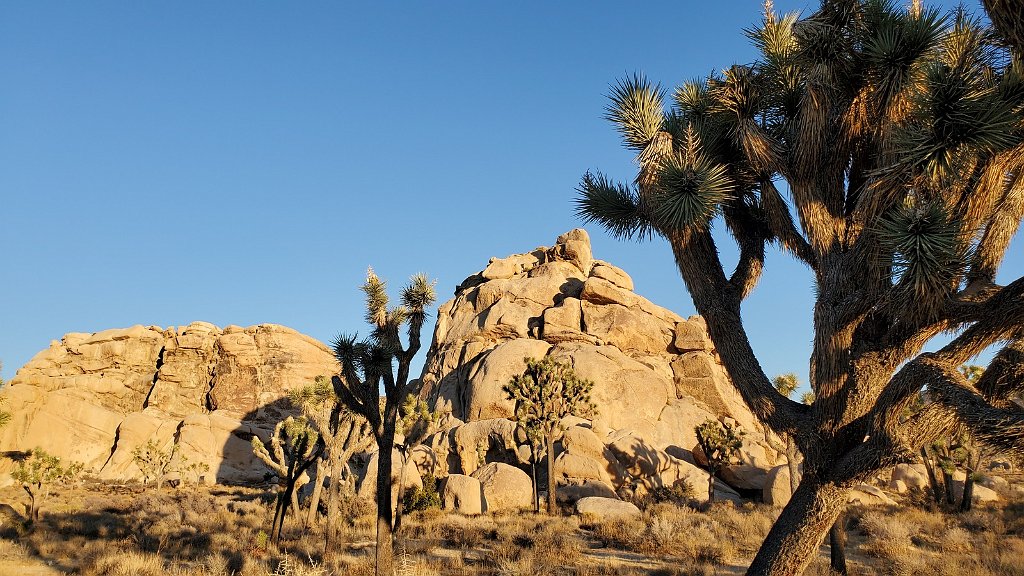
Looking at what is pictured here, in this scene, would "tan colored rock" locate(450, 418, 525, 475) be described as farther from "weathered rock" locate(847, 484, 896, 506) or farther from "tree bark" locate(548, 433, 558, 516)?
"weathered rock" locate(847, 484, 896, 506)

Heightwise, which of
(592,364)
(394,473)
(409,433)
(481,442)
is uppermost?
(592,364)

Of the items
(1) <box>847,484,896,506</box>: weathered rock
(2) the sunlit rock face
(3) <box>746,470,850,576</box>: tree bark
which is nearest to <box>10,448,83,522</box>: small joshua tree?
(2) the sunlit rock face

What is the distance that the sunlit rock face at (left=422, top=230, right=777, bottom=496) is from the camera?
3086cm


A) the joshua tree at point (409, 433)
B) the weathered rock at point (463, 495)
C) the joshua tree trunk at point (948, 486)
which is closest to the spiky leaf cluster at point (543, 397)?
the weathered rock at point (463, 495)

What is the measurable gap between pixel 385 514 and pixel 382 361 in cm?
289

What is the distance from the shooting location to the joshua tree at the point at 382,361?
11.9 metres

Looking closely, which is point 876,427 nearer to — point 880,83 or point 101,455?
point 880,83

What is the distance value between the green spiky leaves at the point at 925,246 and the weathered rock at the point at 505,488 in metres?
21.1

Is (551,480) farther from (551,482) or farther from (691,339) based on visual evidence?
(691,339)

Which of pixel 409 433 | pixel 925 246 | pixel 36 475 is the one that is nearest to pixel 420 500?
pixel 409 433

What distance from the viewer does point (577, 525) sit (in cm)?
1916

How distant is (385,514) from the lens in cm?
1138

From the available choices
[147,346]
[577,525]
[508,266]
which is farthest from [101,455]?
[577,525]

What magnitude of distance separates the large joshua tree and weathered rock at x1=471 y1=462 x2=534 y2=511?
18578 mm
